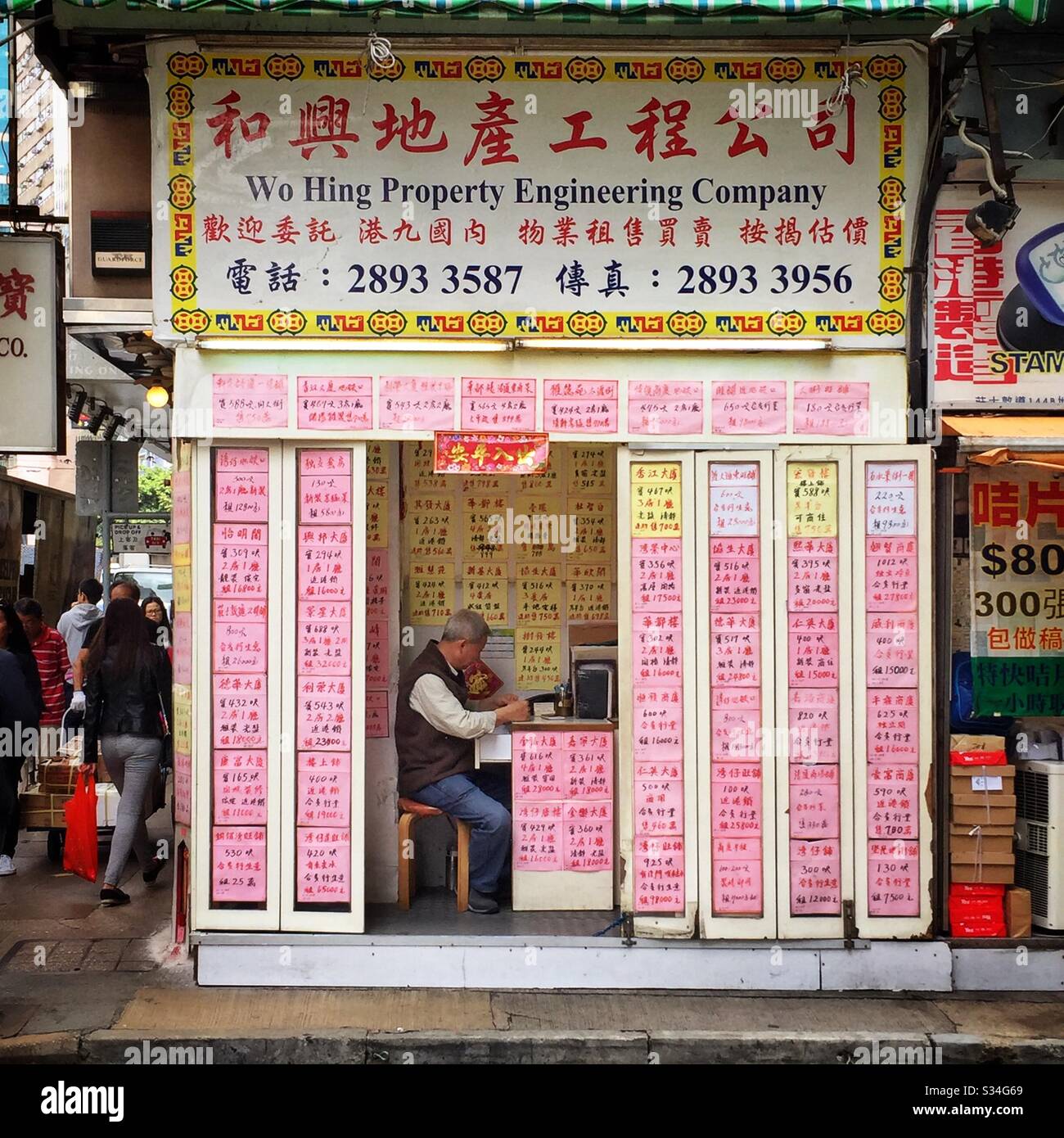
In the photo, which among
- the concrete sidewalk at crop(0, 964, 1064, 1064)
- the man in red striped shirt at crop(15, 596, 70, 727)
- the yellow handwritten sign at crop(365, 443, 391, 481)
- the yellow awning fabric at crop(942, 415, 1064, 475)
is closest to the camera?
the concrete sidewalk at crop(0, 964, 1064, 1064)

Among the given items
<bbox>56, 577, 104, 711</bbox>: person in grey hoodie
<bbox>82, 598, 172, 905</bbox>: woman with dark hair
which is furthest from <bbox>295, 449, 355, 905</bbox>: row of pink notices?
<bbox>56, 577, 104, 711</bbox>: person in grey hoodie

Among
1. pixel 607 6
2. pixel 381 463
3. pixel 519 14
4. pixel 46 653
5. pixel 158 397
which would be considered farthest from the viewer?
pixel 46 653

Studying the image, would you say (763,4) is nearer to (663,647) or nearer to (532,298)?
(532,298)

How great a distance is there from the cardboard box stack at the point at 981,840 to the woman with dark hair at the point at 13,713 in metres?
6.28

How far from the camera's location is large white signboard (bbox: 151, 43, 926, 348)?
595 centimetres

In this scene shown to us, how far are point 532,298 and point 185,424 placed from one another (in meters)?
2.15

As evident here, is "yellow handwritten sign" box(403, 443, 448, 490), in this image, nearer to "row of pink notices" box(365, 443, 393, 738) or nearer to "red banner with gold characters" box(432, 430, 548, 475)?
"row of pink notices" box(365, 443, 393, 738)

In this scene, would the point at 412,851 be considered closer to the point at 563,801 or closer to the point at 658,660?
the point at 563,801

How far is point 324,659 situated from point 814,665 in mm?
2899

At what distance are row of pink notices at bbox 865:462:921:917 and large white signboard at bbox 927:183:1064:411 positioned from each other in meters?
0.65

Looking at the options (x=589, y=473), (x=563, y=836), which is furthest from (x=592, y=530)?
(x=563, y=836)

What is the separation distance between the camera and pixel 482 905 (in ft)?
21.5

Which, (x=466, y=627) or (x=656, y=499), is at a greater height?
(x=656, y=499)

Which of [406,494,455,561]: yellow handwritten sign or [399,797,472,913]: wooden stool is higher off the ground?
[406,494,455,561]: yellow handwritten sign
